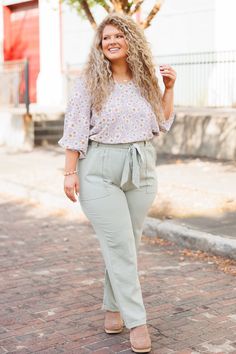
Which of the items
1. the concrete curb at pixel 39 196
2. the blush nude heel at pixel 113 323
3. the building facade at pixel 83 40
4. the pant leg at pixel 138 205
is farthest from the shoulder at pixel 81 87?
the building facade at pixel 83 40

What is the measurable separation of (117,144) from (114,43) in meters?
0.59

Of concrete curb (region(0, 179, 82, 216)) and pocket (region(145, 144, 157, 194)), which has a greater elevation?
pocket (region(145, 144, 157, 194))

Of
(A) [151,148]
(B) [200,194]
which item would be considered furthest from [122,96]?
(B) [200,194]

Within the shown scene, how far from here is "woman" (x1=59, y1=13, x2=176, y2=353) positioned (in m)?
4.12

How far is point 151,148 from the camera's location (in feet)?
14.1

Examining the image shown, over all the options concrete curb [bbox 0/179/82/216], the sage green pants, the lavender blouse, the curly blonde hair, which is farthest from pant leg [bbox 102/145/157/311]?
concrete curb [bbox 0/179/82/216]

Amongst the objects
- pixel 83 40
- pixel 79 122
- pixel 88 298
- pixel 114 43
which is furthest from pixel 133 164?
pixel 83 40

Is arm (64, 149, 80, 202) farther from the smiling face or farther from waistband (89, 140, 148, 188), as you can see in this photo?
the smiling face

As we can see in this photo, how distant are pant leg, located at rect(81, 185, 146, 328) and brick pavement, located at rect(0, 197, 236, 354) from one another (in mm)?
295

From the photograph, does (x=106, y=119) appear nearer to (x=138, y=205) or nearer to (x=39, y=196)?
(x=138, y=205)

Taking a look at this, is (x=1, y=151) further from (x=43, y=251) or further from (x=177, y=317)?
(x=177, y=317)

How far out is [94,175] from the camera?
4176 millimetres

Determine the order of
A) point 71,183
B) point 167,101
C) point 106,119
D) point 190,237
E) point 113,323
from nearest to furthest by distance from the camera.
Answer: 1. point 106,119
2. point 71,183
3. point 167,101
4. point 113,323
5. point 190,237

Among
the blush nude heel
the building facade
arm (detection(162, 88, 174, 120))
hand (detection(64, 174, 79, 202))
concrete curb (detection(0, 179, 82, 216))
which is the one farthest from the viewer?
the building facade
